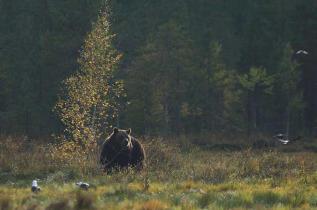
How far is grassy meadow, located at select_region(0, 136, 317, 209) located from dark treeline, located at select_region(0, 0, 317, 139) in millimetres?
16587

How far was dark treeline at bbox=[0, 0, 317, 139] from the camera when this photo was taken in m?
37.1

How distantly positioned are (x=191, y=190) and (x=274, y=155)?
268 inches

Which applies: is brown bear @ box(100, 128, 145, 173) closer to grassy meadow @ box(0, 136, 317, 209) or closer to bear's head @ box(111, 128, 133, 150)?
bear's head @ box(111, 128, 133, 150)

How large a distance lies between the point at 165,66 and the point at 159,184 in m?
26.5

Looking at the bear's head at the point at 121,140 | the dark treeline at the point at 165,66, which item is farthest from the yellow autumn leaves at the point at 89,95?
the dark treeline at the point at 165,66

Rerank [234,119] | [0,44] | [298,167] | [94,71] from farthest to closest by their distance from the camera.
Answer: [234,119] < [0,44] < [94,71] < [298,167]

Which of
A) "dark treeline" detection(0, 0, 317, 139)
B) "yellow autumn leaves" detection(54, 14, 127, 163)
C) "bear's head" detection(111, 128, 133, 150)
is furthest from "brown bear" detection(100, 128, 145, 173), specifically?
"dark treeline" detection(0, 0, 317, 139)

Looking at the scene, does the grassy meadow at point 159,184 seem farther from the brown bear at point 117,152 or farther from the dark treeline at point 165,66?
the dark treeline at point 165,66

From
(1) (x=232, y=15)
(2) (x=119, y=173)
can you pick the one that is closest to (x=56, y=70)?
(2) (x=119, y=173)

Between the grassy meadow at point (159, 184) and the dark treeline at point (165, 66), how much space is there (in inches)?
653

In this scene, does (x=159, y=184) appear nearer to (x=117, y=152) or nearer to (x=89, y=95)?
(x=117, y=152)

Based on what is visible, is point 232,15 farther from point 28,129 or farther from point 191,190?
point 191,190

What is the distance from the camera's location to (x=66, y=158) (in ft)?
54.3

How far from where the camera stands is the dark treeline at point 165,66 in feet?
122
